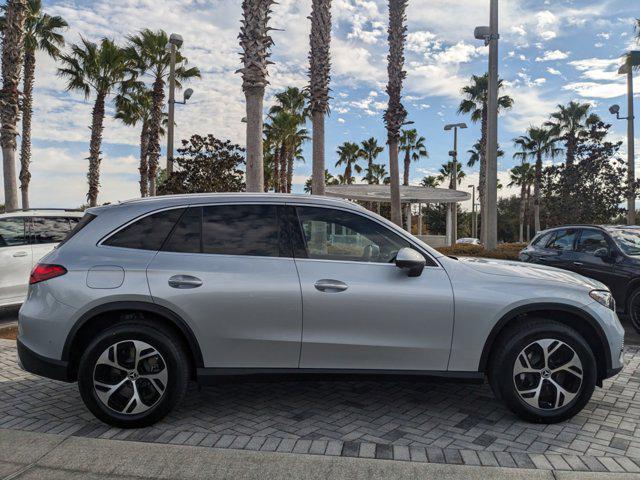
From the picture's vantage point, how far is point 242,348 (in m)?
3.83

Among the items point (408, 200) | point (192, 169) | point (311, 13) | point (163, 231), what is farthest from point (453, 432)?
point (408, 200)

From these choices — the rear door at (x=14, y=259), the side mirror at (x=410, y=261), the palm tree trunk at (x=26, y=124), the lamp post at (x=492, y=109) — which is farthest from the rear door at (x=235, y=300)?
the palm tree trunk at (x=26, y=124)

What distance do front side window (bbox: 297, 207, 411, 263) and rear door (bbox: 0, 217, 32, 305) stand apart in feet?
19.5

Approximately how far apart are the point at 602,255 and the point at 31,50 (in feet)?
83.6

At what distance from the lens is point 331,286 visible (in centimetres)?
382

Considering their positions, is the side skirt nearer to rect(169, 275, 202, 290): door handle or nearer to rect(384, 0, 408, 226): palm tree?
rect(169, 275, 202, 290): door handle

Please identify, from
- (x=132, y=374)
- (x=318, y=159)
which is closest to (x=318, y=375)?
(x=132, y=374)

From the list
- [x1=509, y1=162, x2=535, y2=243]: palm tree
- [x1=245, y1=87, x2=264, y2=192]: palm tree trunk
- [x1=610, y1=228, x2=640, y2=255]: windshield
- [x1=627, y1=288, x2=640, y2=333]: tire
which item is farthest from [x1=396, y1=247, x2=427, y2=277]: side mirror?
[x1=509, y1=162, x2=535, y2=243]: palm tree

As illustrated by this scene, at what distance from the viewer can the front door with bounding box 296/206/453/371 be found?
380 centimetres

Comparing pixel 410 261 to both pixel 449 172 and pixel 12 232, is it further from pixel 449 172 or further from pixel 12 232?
pixel 449 172

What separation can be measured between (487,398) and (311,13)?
13160 millimetres

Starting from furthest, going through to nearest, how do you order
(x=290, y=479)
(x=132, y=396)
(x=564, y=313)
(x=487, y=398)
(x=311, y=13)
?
(x=311, y=13), (x=487, y=398), (x=564, y=313), (x=132, y=396), (x=290, y=479)

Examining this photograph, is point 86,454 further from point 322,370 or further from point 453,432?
point 453,432

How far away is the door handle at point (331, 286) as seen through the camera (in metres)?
3.81
